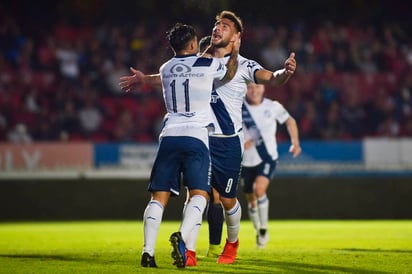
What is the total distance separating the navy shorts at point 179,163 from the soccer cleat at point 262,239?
4869mm

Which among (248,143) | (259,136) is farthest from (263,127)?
(248,143)

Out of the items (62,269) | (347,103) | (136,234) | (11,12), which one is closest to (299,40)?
(347,103)

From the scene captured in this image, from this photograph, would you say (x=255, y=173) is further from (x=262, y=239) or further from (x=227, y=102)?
(x=227, y=102)

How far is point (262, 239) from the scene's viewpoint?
1362cm

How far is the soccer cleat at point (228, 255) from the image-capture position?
9766mm

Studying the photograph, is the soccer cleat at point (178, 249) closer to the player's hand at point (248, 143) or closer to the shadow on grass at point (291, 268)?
the shadow on grass at point (291, 268)

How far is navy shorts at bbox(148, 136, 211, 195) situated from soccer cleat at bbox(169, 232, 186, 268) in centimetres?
69

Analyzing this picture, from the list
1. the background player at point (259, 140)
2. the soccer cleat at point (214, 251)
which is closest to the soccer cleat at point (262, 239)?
the background player at point (259, 140)

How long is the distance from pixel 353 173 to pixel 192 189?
13038mm

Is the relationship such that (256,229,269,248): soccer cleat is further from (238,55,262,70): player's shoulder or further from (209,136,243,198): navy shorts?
(238,55,262,70): player's shoulder

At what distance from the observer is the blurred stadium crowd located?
2217 centimetres

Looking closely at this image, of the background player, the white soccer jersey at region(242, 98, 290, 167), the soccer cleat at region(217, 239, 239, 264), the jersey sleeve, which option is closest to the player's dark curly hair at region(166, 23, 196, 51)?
the jersey sleeve

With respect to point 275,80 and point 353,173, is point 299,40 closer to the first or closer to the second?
point 353,173

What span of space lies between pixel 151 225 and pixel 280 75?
1.97 metres
